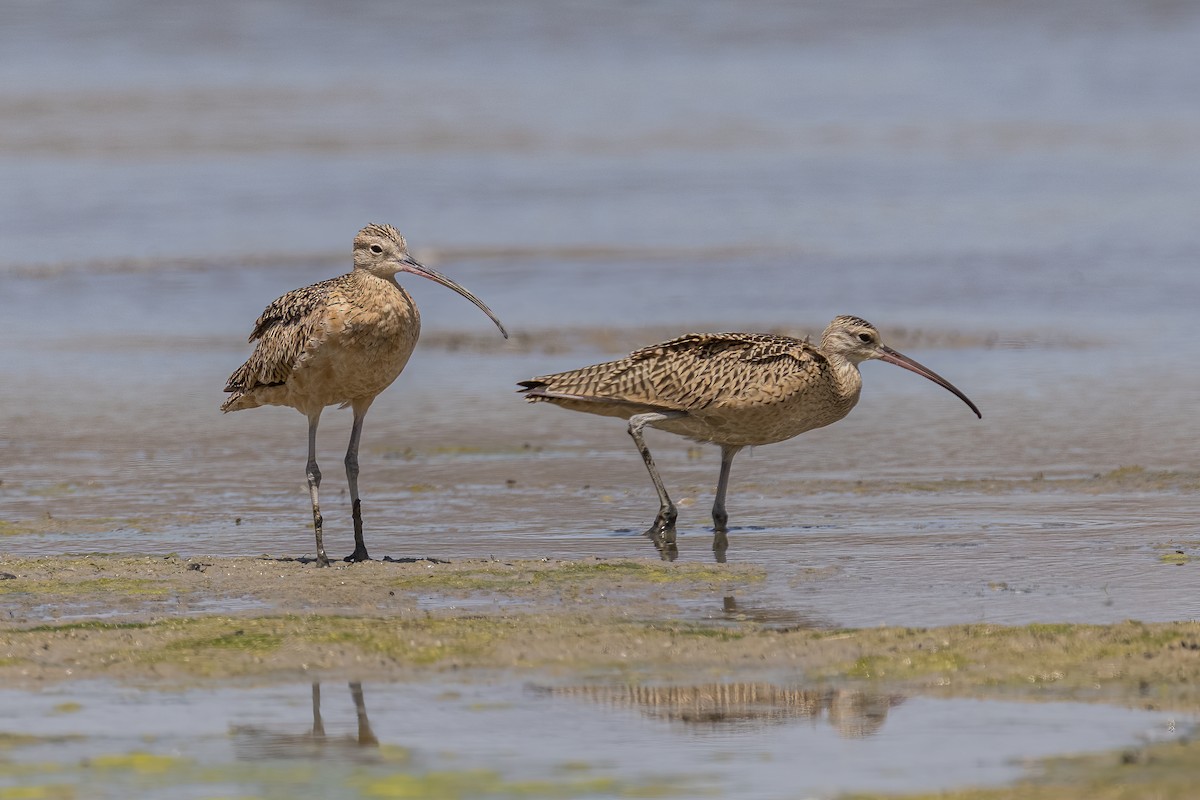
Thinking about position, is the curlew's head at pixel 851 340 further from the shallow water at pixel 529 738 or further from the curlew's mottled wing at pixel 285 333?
the shallow water at pixel 529 738

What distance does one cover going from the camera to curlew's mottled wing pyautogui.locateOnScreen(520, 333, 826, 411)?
354 inches

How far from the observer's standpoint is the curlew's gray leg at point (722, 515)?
27.3 feet

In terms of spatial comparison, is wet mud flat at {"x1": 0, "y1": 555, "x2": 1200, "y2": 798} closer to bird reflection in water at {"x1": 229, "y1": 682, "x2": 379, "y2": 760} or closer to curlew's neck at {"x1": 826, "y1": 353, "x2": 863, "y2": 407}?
bird reflection in water at {"x1": 229, "y1": 682, "x2": 379, "y2": 760}

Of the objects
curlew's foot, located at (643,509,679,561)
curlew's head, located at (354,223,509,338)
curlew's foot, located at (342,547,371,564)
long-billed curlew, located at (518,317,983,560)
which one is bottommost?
curlew's foot, located at (342,547,371,564)

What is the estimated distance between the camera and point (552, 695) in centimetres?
576

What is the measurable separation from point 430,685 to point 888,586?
6.91 ft

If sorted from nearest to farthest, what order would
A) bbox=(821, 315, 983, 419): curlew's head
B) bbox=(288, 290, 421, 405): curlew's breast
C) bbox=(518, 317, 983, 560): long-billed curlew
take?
bbox=(288, 290, 421, 405): curlew's breast < bbox=(518, 317, 983, 560): long-billed curlew < bbox=(821, 315, 983, 419): curlew's head

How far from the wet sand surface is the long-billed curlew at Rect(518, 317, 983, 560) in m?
0.44

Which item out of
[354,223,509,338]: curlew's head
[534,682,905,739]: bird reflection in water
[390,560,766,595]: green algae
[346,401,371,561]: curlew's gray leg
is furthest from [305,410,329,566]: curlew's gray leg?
[534,682,905,739]: bird reflection in water

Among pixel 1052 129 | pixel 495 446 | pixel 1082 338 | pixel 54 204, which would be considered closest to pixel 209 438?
pixel 495 446

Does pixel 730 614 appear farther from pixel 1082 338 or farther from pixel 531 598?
pixel 1082 338

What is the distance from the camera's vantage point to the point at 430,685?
5922 millimetres

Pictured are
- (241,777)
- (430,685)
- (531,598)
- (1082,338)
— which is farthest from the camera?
(1082,338)

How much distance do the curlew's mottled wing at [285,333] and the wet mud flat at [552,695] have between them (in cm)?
121
